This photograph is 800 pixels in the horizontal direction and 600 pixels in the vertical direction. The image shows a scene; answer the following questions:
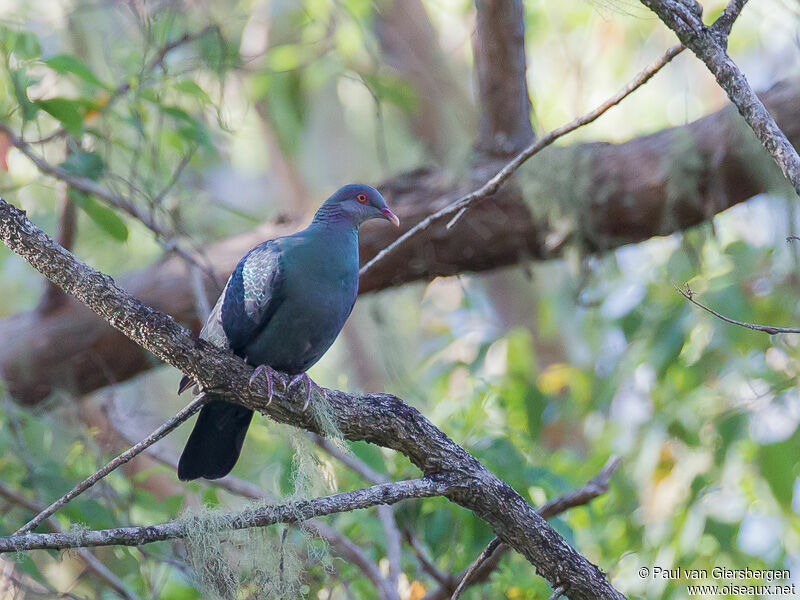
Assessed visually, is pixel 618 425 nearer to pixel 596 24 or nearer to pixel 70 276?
pixel 596 24

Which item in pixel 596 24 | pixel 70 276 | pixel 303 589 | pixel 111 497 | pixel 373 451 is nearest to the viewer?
pixel 70 276

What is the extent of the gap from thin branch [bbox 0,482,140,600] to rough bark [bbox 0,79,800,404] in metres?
1.00

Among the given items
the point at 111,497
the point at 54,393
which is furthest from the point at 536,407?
the point at 54,393

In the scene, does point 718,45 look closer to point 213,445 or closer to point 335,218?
point 335,218

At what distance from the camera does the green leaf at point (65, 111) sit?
3.43 metres

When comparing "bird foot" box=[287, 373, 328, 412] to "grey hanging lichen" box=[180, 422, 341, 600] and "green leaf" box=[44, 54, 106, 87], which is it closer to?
"grey hanging lichen" box=[180, 422, 341, 600]

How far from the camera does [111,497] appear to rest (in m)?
4.01

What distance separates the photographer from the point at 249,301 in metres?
3.07

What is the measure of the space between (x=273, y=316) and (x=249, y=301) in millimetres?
98

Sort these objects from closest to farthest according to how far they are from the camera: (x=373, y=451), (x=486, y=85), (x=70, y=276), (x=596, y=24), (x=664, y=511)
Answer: (x=70, y=276) → (x=373, y=451) → (x=486, y=85) → (x=664, y=511) → (x=596, y=24)

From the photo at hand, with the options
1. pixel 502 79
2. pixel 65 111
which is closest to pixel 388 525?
pixel 65 111

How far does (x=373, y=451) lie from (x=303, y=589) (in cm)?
130

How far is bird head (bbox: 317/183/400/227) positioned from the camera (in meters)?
3.52

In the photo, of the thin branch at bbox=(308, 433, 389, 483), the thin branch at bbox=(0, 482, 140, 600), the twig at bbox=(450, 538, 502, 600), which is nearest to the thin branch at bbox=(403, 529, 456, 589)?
the thin branch at bbox=(308, 433, 389, 483)
